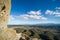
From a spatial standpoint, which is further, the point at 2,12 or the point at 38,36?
the point at 38,36

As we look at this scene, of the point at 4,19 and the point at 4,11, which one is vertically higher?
the point at 4,11

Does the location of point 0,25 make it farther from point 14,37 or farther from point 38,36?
point 38,36

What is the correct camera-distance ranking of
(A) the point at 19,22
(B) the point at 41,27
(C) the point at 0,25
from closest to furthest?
(C) the point at 0,25 < (B) the point at 41,27 < (A) the point at 19,22

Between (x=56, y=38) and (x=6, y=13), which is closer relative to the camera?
(x=6, y=13)

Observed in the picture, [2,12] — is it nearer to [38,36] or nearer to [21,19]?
[38,36]

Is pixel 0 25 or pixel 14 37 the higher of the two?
pixel 0 25

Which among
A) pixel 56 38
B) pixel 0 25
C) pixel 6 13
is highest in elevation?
pixel 6 13

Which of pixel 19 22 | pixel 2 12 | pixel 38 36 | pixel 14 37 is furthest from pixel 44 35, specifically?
pixel 2 12

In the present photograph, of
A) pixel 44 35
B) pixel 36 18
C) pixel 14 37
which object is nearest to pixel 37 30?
pixel 44 35

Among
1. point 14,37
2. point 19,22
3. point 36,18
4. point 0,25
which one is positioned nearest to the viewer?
point 0,25
